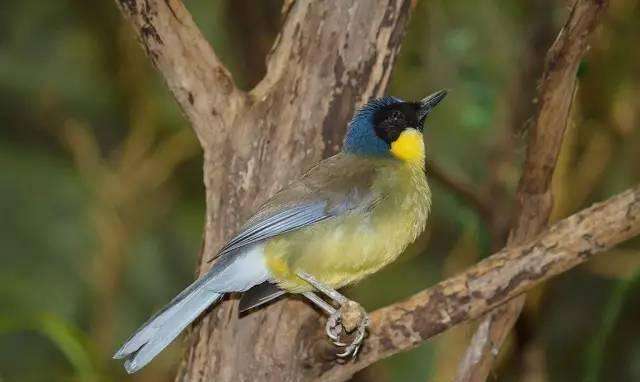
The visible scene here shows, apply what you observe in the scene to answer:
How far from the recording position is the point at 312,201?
227 centimetres

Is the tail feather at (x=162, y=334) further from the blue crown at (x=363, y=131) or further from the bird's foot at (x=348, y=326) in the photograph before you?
the blue crown at (x=363, y=131)

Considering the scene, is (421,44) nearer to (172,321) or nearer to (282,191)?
(282,191)

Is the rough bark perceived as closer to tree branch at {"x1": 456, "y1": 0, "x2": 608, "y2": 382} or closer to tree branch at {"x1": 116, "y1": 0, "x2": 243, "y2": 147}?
tree branch at {"x1": 116, "y1": 0, "x2": 243, "y2": 147}

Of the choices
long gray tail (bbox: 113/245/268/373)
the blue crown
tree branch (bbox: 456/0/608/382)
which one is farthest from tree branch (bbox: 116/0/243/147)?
tree branch (bbox: 456/0/608/382)

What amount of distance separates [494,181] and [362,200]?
1066mm

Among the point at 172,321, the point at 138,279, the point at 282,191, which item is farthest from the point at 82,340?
the point at 138,279

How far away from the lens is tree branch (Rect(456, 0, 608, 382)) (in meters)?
2.34

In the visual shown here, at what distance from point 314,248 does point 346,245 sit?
0.24 ft

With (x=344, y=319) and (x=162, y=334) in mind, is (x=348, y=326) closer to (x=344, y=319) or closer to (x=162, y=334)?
(x=344, y=319)

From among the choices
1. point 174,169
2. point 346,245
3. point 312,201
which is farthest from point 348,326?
point 174,169

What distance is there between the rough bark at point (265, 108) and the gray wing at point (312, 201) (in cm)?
14

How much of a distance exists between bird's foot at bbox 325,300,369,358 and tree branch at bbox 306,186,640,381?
0.13 feet

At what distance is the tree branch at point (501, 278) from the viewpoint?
222cm

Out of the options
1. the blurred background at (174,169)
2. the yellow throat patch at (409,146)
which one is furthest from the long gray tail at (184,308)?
the blurred background at (174,169)
